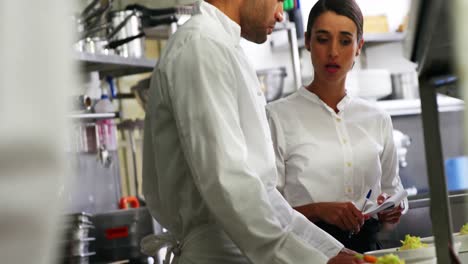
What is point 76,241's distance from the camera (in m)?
4.28

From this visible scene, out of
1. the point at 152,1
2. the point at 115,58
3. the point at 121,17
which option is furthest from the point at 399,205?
the point at 152,1

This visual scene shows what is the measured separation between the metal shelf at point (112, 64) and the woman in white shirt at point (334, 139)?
6.77 feet

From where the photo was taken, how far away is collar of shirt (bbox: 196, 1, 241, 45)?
2076 millimetres

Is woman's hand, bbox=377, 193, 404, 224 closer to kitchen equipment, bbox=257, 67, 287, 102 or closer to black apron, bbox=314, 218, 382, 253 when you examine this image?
black apron, bbox=314, 218, 382, 253

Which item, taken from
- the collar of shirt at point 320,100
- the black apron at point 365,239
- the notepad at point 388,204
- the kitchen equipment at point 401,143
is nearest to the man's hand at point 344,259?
the notepad at point 388,204

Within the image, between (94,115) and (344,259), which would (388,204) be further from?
(94,115)

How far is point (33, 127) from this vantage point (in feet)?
2.11

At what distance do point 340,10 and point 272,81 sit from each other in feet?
11.1

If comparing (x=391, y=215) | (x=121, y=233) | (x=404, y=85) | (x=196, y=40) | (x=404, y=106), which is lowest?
(x=121, y=233)

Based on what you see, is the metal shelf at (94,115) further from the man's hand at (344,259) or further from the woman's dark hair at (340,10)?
the man's hand at (344,259)

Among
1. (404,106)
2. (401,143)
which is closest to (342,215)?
(401,143)

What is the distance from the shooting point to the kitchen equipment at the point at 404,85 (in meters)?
6.88

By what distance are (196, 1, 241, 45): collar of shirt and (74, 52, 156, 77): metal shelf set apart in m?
2.62

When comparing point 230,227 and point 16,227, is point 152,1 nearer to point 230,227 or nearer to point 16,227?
point 230,227
